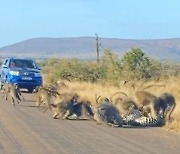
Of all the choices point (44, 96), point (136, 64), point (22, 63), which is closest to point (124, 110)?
point (44, 96)

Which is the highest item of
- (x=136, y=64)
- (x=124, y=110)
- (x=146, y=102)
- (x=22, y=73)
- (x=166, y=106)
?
(x=136, y=64)

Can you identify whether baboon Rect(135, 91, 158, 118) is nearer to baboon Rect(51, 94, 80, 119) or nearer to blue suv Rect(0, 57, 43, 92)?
baboon Rect(51, 94, 80, 119)

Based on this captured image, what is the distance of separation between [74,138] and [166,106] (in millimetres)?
4888

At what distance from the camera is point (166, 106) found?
1778cm

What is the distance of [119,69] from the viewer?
36219 millimetres

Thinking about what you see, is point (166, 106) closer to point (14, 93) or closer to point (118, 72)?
point (14, 93)

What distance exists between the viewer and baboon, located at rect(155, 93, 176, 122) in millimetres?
17594

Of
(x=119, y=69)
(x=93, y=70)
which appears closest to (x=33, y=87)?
(x=119, y=69)

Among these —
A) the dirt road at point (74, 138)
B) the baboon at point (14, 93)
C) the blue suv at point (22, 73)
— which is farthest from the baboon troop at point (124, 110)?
the blue suv at point (22, 73)

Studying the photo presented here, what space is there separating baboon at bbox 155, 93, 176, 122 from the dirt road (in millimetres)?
1391

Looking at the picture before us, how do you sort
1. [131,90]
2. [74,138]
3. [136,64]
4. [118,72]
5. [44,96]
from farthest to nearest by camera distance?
1. [136,64]
2. [118,72]
3. [131,90]
4. [44,96]
5. [74,138]

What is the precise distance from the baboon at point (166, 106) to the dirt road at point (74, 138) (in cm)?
139

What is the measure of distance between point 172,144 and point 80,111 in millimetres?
5341

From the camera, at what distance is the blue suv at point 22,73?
99.1ft
